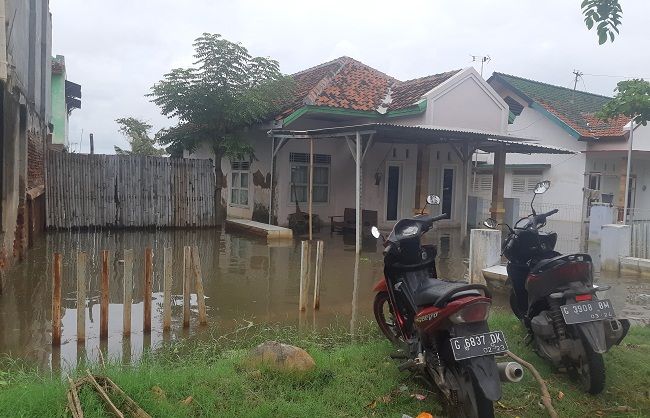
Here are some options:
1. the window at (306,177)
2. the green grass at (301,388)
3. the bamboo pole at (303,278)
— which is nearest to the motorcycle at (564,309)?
the green grass at (301,388)

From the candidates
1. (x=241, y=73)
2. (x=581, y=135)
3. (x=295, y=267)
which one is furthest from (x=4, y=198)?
(x=581, y=135)

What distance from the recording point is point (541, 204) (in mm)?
21219

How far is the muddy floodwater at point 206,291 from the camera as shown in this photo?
17.9ft

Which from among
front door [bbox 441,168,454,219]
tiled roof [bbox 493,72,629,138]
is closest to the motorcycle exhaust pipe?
front door [bbox 441,168,454,219]

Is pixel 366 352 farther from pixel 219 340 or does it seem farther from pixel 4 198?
pixel 4 198

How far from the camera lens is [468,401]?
334cm

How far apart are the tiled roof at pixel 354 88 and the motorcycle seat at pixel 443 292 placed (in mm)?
10472

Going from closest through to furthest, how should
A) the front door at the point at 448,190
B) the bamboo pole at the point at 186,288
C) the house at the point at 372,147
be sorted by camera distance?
the bamboo pole at the point at 186,288, the house at the point at 372,147, the front door at the point at 448,190

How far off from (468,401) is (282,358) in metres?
1.35

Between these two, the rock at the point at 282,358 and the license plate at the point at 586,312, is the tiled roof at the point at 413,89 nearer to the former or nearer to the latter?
the license plate at the point at 586,312

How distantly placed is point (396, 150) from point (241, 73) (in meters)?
5.06

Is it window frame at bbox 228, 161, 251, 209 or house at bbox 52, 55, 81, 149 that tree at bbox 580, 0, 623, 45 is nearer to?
window frame at bbox 228, 161, 251, 209

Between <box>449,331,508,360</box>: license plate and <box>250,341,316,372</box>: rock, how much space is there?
1.18 meters

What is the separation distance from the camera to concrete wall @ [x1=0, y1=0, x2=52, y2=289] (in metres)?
7.15
